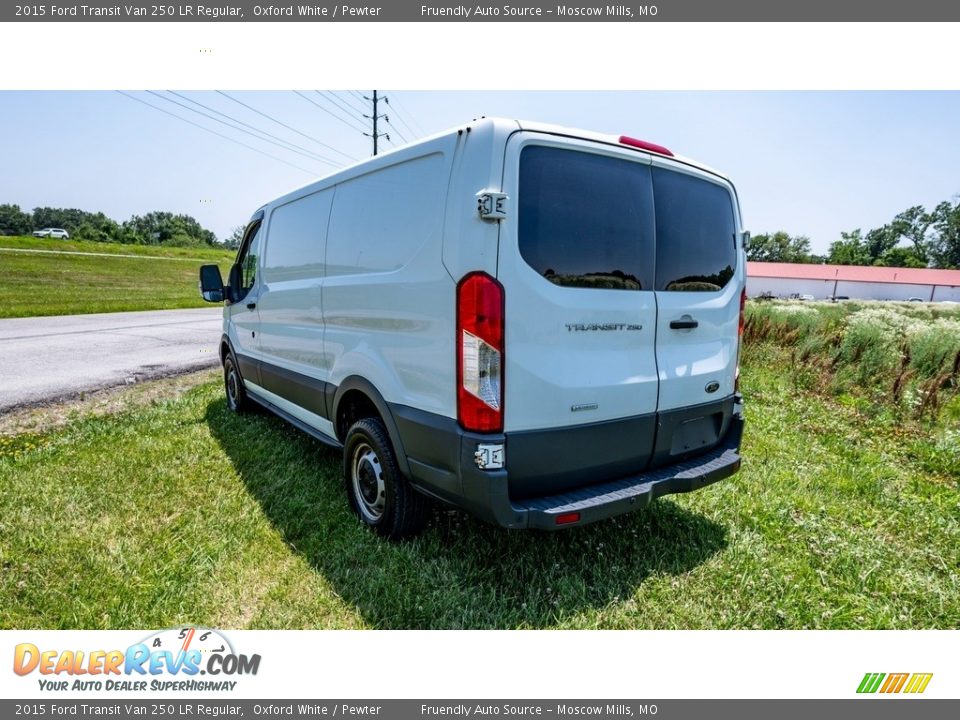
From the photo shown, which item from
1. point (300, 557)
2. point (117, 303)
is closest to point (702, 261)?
point (300, 557)

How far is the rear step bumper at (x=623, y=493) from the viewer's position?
2.37m

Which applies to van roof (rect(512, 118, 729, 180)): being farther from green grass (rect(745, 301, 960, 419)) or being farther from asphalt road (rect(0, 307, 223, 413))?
asphalt road (rect(0, 307, 223, 413))

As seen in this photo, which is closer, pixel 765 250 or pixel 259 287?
pixel 259 287

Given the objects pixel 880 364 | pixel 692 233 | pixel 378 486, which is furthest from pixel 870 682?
pixel 880 364

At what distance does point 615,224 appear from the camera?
2.62 meters

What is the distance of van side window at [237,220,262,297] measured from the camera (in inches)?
197

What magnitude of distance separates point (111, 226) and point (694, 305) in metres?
79.5

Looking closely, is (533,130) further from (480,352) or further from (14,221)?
(14,221)

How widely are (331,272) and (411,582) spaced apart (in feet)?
6.92

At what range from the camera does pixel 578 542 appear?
10.2 feet

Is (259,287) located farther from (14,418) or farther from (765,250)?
(765,250)

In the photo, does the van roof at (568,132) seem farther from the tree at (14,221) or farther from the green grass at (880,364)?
the tree at (14,221)

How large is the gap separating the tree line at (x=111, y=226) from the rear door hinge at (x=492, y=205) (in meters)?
69.1

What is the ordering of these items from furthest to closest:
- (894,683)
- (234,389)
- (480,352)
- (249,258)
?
1. (234,389)
2. (249,258)
3. (480,352)
4. (894,683)
